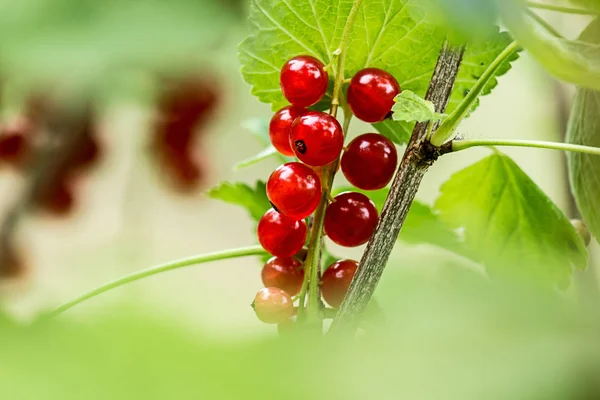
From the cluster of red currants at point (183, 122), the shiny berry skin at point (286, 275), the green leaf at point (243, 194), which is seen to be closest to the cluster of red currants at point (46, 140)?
the cluster of red currants at point (183, 122)

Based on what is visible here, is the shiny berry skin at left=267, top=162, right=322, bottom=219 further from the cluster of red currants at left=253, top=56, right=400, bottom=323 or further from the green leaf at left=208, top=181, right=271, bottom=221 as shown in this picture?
the green leaf at left=208, top=181, right=271, bottom=221

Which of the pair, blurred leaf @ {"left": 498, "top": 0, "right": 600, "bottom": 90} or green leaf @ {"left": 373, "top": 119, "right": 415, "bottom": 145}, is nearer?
blurred leaf @ {"left": 498, "top": 0, "right": 600, "bottom": 90}

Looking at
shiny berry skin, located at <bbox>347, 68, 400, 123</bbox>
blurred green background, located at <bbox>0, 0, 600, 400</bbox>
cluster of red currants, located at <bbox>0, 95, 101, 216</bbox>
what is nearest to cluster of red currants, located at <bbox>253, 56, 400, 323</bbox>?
shiny berry skin, located at <bbox>347, 68, 400, 123</bbox>

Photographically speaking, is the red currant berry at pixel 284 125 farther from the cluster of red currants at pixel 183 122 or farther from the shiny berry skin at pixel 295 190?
the cluster of red currants at pixel 183 122

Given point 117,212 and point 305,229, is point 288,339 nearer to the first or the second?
point 305,229

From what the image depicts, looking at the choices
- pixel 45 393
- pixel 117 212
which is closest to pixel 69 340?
pixel 45 393
